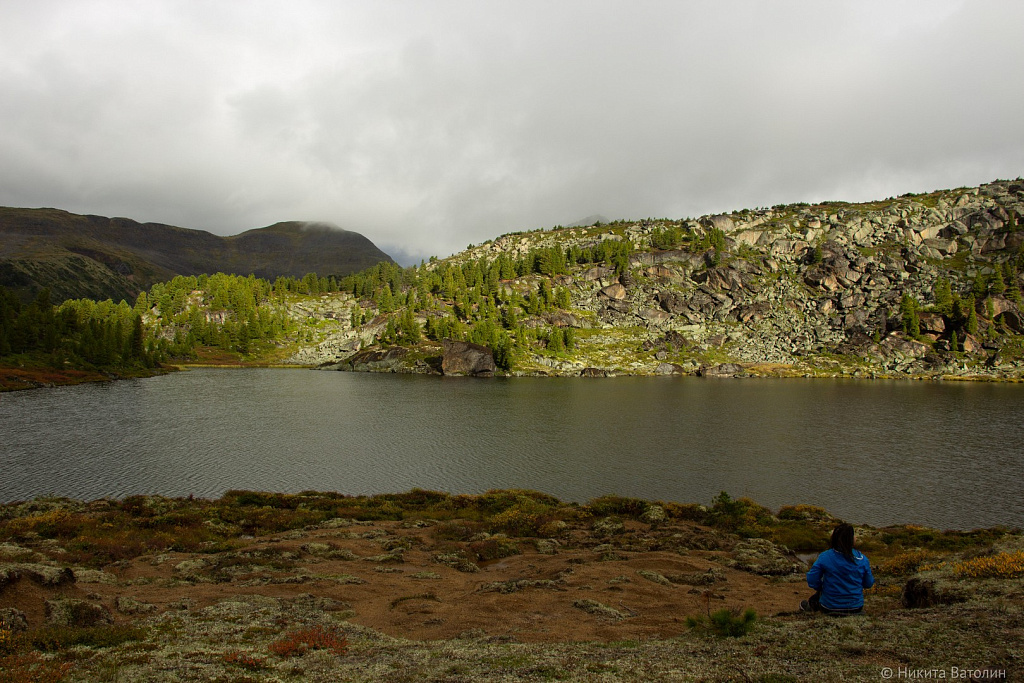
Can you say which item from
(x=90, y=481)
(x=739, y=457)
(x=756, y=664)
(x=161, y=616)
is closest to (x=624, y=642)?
(x=756, y=664)

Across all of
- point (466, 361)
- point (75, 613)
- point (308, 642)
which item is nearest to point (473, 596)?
point (308, 642)

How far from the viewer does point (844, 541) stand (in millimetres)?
13555

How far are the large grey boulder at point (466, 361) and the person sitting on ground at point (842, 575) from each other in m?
165

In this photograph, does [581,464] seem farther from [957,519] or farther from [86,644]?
[86,644]

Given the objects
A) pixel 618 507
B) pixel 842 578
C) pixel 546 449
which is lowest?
pixel 546 449

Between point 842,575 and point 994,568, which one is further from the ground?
point 842,575

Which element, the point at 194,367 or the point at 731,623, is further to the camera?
the point at 194,367

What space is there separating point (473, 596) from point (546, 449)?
136 feet

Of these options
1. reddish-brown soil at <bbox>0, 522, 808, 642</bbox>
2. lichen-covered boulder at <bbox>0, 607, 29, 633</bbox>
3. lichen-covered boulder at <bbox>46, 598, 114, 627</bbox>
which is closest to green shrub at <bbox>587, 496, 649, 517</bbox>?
reddish-brown soil at <bbox>0, 522, 808, 642</bbox>

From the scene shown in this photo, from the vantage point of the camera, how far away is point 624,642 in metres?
13.9

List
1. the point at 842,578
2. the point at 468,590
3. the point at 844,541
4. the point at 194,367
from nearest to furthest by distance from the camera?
the point at 844,541 → the point at 842,578 → the point at 468,590 → the point at 194,367

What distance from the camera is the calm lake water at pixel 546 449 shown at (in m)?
44.9

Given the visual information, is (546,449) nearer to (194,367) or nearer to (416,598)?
(416,598)

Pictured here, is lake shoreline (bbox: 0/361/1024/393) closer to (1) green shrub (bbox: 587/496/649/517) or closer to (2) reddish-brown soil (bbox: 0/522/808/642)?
(2) reddish-brown soil (bbox: 0/522/808/642)
